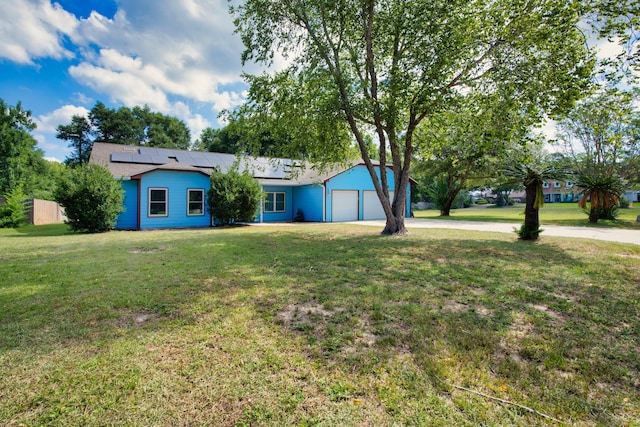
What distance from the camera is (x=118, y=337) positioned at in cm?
292

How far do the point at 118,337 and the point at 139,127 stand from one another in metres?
45.5

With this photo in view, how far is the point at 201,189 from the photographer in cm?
1561

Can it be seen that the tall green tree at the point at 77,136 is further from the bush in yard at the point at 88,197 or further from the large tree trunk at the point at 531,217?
the large tree trunk at the point at 531,217

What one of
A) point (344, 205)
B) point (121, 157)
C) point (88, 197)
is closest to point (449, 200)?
point (344, 205)

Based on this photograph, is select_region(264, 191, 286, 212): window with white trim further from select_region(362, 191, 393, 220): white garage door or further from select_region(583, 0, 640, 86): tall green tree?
select_region(583, 0, 640, 86): tall green tree

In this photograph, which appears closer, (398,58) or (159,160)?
(398,58)

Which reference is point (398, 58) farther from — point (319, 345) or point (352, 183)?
point (352, 183)

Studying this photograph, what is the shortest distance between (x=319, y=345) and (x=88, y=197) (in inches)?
514

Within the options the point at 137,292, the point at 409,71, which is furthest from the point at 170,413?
the point at 409,71

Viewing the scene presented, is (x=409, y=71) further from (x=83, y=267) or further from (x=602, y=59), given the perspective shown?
(x=83, y=267)

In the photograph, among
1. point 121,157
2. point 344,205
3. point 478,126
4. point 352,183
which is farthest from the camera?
point 352,183

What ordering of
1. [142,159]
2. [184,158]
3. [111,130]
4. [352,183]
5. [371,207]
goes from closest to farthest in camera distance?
[142,159], [352,183], [184,158], [371,207], [111,130]

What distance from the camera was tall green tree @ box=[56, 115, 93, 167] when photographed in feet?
126

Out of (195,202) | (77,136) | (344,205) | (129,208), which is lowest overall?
(129,208)
